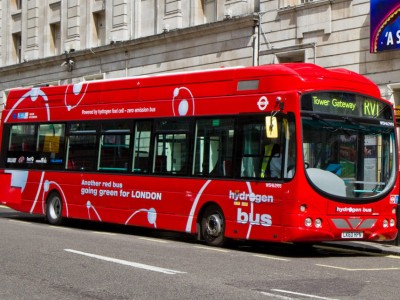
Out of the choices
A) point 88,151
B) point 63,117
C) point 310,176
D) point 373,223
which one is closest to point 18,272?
point 310,176

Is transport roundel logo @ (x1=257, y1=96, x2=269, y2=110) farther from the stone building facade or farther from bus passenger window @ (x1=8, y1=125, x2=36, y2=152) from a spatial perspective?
the stone building facade

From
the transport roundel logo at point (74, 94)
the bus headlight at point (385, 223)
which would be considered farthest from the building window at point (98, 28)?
the bus headlight at point (385, 223)

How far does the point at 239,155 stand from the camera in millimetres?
14000

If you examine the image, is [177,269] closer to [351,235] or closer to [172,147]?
[351,235]

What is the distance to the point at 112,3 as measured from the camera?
36250 millimetres

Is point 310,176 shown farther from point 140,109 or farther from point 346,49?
point 346,49

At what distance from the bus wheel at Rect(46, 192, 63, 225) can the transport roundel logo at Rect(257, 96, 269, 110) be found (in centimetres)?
726

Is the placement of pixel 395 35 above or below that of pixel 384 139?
above

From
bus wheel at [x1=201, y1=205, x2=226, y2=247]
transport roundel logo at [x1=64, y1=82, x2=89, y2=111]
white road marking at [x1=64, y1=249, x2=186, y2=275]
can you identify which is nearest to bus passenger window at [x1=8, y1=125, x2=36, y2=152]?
transport roundel logo at [x1=64, y1=82, x2=89, y2=111]

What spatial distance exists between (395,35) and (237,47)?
7830 millimetres

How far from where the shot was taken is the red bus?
1308 centimetres

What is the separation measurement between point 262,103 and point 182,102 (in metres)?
2.39

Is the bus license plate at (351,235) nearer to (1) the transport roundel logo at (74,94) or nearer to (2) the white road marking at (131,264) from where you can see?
(2) the white road marking at (131,264)

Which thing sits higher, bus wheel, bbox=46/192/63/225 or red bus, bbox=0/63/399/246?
red bus, bbox=0/63/399/246
